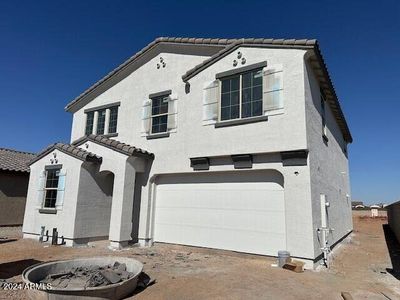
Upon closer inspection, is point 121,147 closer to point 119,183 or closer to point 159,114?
point 119,183

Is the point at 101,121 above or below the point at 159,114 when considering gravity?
above

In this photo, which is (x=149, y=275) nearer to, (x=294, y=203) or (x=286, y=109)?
(x=294, y=203)

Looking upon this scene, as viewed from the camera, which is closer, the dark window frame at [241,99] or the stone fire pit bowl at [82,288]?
the stone fire pit bowl at [82,288]

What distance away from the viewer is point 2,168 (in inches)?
726

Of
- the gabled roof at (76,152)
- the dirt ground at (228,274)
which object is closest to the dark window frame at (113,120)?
the gabled roof at (76,152)

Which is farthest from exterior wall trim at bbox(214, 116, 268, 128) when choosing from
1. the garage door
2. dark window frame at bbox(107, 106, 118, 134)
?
dark window frame at bbox(107, 106, 118, 134)

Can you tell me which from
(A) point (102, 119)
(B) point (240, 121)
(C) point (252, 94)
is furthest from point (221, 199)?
(A) point (102, 119)

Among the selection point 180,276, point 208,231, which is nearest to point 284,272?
point 180,276

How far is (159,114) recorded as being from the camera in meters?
13.9

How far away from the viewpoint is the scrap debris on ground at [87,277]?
6.10 meters

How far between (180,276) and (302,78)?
722 centimetres

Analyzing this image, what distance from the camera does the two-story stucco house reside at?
32.3 feet

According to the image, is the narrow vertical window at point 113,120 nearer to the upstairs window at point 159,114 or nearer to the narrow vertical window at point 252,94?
the upstairs window at point 159,114

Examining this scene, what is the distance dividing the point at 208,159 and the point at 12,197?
14.7 metres
